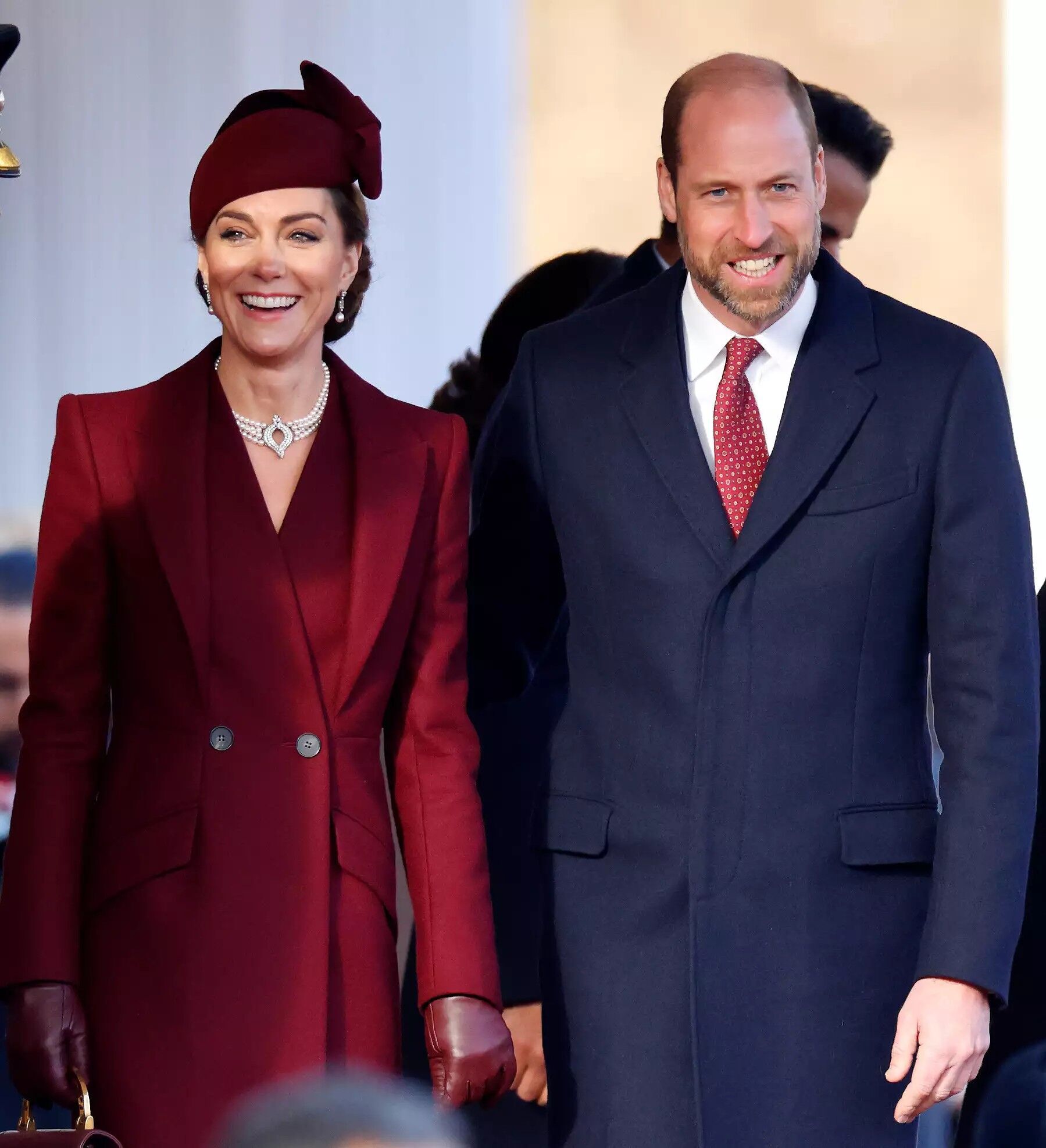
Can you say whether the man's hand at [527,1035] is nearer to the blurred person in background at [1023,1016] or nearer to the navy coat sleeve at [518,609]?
the navy coat sleeve at [518,609]

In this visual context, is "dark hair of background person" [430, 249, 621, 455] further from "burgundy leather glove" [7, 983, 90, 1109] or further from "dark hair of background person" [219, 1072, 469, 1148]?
"dark hair of background person" [219, 1072, 469, 1148]

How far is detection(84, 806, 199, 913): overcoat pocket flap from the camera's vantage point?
8.46 feet

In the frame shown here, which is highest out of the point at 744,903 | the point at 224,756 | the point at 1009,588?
the point at 1009,588

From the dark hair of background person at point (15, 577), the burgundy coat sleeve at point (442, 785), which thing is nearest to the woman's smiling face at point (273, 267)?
the burgundy coat sleeve at point (442, 785)

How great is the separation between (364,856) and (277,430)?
0.53 m

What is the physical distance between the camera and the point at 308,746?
2635 millimetres

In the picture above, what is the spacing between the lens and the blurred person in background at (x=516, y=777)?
115 inches

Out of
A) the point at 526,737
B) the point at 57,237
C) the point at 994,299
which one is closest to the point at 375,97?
the point at 57,237

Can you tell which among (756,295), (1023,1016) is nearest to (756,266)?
(756,295)

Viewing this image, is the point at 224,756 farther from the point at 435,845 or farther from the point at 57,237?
the point at 57,237

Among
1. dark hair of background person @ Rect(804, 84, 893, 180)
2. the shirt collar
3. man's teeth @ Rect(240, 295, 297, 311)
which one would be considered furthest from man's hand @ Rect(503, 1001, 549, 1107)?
dark hair of background person @ Rect(804, 84, 893, 180)

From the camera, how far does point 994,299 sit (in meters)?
4.71

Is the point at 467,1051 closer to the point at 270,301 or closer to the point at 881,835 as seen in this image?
the point at 881,835

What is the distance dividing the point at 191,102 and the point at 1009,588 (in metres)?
2.54
